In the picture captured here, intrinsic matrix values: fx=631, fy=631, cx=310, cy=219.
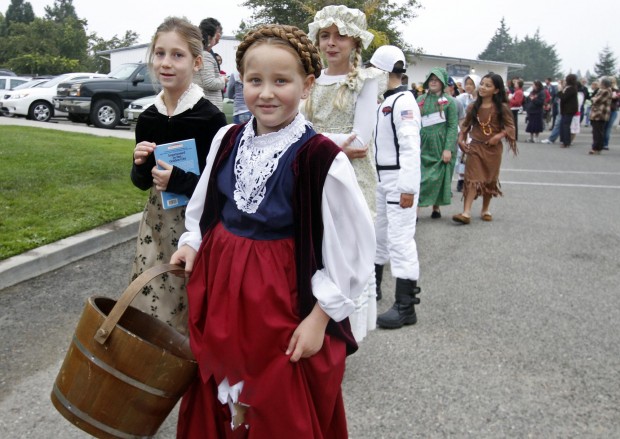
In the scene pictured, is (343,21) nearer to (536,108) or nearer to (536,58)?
(536,108)

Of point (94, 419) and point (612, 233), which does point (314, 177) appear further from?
point (612, 233)

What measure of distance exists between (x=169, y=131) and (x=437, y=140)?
217 inches

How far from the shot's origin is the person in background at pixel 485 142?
800 centimetres

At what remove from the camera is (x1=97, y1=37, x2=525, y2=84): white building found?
130 ft

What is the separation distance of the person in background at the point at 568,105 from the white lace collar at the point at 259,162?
1819cm

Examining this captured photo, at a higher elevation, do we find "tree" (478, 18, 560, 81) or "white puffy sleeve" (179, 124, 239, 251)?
"tree" (478, 18, 560, 81)

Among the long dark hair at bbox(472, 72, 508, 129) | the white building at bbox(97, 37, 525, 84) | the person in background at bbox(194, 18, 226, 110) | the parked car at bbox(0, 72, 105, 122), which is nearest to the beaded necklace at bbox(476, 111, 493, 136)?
the long dark hair at bbox(472, 72, 508, 129)

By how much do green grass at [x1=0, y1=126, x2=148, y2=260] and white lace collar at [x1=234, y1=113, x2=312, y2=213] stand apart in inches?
144

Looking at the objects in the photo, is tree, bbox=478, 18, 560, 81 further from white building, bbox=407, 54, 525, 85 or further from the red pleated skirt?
the red pleated skirt

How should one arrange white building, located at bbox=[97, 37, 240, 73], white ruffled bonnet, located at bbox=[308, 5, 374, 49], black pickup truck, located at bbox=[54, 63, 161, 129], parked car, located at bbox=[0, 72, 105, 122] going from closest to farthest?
1. white ruffled bonnet, located at bbox=[308, 5, 374, 49]
2. black pickup truck, located at bbox=[54, 63, 161, 129]
3. parked car, located at bbox=[0, 72, 105, 122]
4. white building, located at bbox=[97, 37, 240, 73]

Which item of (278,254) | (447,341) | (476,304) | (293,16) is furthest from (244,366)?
(293,16)

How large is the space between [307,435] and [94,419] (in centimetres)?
69

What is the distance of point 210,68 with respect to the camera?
5598 mm

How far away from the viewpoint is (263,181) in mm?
2029
